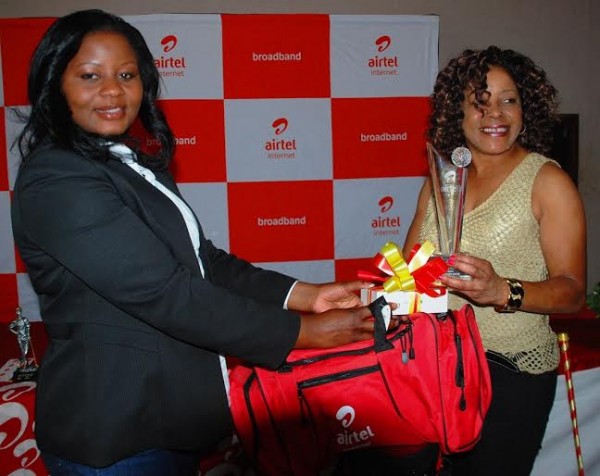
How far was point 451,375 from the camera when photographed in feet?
3.84

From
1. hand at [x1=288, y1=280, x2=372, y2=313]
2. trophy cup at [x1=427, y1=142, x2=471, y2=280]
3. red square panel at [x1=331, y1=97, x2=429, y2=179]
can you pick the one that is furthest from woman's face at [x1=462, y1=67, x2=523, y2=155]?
red square panel at [x1=331, y1=97, x2=429, y2=179]

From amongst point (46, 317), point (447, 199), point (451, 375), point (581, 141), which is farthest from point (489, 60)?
point (581, 141)

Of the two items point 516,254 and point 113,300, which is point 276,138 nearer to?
point 516,254

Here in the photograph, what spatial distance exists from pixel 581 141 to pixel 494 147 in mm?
3158

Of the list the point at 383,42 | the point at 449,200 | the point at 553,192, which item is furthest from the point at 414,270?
the point at 383,42

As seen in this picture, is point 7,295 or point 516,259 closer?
point 516,259

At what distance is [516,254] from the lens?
141cm

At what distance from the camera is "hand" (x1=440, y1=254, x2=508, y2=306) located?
3.99 ft

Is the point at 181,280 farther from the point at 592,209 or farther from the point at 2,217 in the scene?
the point at 592,209

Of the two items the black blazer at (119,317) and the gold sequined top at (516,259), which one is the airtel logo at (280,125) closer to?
the gold sequined top at (516,259)

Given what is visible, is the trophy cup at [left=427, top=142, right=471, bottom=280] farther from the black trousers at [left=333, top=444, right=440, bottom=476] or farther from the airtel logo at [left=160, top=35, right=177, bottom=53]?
the airtel logo at [left=160, top=35, right=177, bottom=53]

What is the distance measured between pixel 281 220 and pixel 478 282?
2671 mm

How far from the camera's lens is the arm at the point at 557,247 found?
4.33 feet

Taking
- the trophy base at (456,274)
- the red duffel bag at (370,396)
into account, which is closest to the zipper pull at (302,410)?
the red duffel bag at (370,396)
